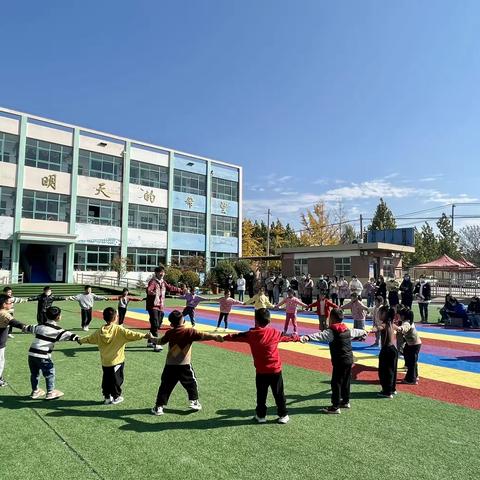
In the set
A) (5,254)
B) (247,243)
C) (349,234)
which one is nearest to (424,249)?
(349,234)

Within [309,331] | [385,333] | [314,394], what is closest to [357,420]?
[314,394]

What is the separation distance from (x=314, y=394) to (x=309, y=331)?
26.3 ft

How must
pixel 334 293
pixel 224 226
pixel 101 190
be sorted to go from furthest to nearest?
pixel 224 226, pixel 101 190, pixel 334 293

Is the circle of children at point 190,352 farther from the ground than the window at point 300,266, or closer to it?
closer to it

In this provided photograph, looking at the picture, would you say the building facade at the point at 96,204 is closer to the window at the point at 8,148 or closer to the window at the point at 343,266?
the window at the point at 8,148

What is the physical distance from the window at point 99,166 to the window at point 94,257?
628 centimetres

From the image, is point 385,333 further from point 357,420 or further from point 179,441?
point 179,441

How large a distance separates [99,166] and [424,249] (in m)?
41.8

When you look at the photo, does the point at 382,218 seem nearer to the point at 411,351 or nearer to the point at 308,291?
the point at 308,291

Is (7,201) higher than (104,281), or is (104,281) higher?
(7,201)

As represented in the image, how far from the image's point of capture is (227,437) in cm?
513

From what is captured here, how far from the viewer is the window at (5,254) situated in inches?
1299

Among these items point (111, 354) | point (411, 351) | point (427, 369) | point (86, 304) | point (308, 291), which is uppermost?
point (308, 291)

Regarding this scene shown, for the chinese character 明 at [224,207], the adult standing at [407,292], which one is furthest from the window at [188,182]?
the adult standing at [407,292]
